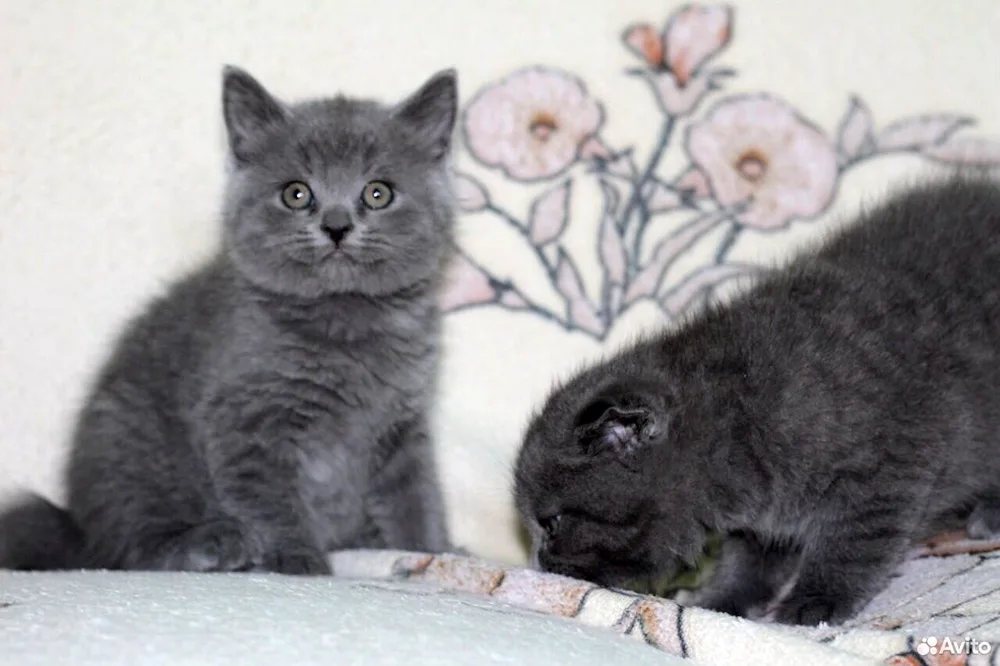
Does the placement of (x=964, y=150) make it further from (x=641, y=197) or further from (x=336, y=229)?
(x=336, y=229)

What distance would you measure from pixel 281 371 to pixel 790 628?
34.8 inches

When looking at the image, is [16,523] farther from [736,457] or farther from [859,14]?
[859,14]

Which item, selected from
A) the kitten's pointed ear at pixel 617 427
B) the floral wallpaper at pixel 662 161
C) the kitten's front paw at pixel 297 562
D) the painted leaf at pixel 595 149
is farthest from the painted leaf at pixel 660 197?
the kitten's front paw at pixel 297 562

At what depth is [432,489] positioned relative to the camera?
7.23ft

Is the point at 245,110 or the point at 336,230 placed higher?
the point at 245,110

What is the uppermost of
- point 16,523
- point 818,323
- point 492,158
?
point 492,158

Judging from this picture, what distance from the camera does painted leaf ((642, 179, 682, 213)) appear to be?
252 cm

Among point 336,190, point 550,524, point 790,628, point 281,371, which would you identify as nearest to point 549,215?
point 336,190

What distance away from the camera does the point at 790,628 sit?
1580mm

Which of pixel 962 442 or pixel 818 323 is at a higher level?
pixel 818 323

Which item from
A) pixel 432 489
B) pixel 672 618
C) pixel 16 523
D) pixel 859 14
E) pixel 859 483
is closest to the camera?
pixel 672 618

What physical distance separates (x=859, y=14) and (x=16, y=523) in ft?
6.17

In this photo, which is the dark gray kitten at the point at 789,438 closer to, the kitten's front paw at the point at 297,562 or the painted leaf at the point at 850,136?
the kitten's front paw at the point at 297,562

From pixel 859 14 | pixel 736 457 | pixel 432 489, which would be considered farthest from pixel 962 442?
pixel 859 14
